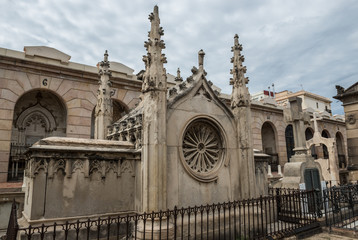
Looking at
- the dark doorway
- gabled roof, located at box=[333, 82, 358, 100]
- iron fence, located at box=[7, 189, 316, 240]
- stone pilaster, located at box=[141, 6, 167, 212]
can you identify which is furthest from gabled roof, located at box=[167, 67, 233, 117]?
gabled roof, located at box=[333, 82, 358, 100]

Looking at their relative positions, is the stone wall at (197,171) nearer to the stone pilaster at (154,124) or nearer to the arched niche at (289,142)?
the stone pilaster at (154,124)

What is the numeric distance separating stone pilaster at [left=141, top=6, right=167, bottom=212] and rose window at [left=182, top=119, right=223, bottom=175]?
1.13 meters

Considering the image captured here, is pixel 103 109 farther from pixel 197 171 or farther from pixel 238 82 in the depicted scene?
pixel 238 82

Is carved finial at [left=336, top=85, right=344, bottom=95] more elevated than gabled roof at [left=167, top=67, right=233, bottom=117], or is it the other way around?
carved finial at [left=336, top=85, right=344, bottom=95]

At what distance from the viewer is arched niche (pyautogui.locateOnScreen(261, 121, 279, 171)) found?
A: 23.2 metres

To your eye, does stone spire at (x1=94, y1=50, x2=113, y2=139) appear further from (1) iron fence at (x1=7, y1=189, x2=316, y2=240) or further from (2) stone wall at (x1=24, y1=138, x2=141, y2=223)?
(1) iron fence at (x1=7, y1=189, x2=316, y2=240)

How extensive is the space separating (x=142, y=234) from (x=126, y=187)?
A: 149cm

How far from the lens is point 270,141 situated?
24281 mm

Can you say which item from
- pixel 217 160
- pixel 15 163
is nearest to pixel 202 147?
pixel 217 160

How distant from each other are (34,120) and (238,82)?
12.1 meters

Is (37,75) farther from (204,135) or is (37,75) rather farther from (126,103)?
(204,135)

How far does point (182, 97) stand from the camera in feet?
22.1

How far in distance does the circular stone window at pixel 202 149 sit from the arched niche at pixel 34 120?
9.87 m

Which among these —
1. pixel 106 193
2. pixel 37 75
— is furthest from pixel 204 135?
pixel 37 75
